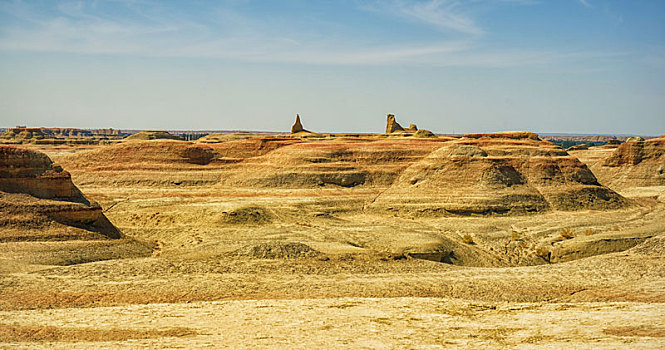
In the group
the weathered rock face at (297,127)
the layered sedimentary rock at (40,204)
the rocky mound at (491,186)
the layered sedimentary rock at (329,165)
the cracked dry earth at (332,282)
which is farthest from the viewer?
the weathered rock face at (297,127)

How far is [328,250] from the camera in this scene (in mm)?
28500

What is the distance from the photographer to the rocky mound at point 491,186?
143ft

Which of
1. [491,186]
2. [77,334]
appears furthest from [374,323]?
[491,186]

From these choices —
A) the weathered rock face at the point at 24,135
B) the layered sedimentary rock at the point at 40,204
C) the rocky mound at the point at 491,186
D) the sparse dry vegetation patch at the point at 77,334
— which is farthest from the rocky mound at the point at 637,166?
the weathered rock face at the point at 24,135

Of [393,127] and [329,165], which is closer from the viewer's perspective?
[329,165]

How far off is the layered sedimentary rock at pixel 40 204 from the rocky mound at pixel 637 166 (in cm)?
5707

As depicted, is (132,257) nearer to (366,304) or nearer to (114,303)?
(114,303)

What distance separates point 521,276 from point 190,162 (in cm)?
4025

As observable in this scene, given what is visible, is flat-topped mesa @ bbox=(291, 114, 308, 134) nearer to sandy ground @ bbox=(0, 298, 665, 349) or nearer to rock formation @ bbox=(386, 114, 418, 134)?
rock formation @ bbox=(386, 114, 418, 134)

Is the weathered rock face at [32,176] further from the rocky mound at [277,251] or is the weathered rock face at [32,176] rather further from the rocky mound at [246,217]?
the rocky mound at [277,251]

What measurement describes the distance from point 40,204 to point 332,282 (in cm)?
1489

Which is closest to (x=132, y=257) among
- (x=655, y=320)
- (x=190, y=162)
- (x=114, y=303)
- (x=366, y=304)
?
(x=114, y=303)

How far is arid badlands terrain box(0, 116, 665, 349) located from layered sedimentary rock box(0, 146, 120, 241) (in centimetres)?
9

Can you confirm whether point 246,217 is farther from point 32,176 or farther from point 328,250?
point 32,176
